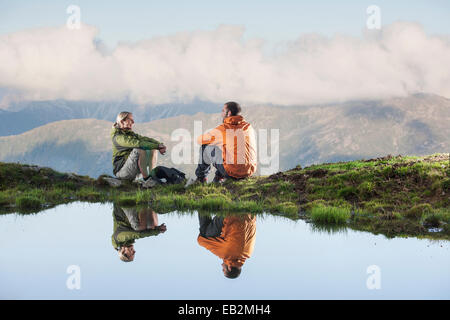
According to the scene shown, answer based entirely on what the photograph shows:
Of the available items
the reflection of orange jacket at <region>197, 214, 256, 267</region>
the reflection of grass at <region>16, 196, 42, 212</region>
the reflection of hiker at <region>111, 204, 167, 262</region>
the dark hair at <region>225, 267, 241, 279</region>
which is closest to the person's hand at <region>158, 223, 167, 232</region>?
the reflection of hiker at <region>111, 204, 167, 262</region>

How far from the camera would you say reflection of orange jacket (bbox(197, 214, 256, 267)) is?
298 inches

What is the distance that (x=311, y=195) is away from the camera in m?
14.9

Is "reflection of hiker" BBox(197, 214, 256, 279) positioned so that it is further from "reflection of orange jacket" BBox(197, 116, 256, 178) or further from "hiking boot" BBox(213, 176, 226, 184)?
"hiking boot" BBox(213, 176, 226, 184)

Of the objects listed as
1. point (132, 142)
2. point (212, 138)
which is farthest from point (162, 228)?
point (132, 142)

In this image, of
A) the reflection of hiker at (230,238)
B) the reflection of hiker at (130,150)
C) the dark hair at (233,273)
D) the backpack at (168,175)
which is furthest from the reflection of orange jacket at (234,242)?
the reflection of hiker at (130,150)

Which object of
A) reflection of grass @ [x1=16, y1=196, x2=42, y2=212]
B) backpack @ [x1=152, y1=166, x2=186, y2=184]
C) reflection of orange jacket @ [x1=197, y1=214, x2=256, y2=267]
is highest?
backpack @ [x1=152, y1=166, x2=186, y2=184]

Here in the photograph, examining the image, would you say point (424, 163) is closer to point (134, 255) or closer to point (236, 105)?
point (236, 105)

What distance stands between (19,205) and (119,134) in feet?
16.2

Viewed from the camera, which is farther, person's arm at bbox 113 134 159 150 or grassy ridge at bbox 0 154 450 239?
person's arm at bbox 113 134 159 150

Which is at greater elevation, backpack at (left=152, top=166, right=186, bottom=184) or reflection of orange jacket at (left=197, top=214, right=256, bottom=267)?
backpack at (left=152, top=166, right=186, bottom=184)

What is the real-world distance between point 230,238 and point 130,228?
2490 mm

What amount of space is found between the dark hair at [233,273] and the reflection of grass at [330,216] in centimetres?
517

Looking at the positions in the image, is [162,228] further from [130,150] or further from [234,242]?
[130,150]

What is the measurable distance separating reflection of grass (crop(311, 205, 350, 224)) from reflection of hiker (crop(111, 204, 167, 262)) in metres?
3.79
